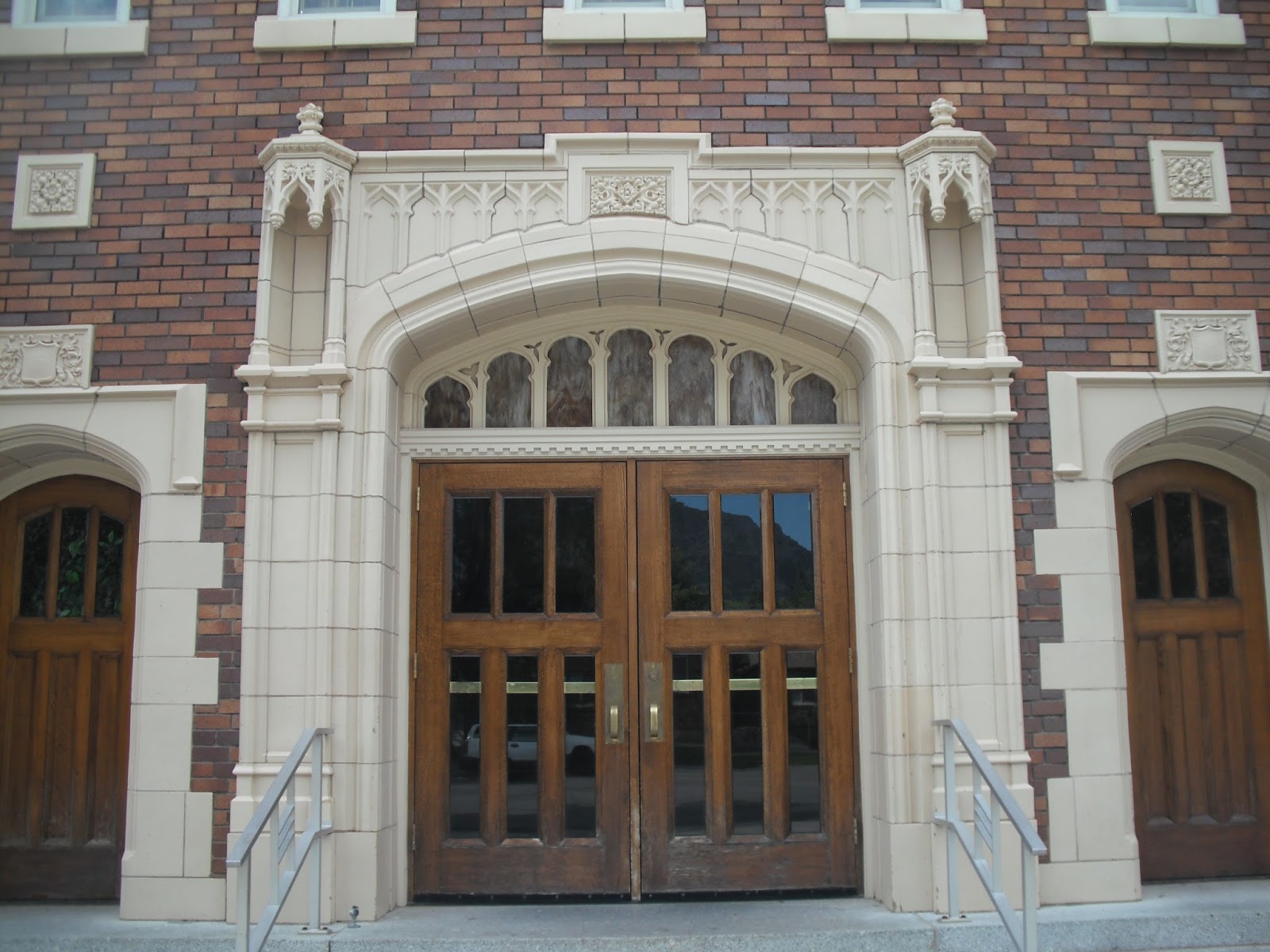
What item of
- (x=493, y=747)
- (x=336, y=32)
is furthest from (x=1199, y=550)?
(x=336, y=32)

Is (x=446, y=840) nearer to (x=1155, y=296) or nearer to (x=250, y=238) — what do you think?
(x=250, y=238)

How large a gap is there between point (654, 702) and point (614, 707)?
0.22 meters

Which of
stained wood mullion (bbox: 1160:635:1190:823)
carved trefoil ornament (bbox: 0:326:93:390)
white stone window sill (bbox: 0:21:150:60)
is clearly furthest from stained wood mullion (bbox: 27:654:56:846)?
stained wood mullion (bbox: 1160:635:1190:823)

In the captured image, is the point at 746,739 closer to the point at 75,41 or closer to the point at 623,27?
the point at 623,27

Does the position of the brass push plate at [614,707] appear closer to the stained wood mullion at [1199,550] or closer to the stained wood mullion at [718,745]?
the stained wood mullion at [718,745]

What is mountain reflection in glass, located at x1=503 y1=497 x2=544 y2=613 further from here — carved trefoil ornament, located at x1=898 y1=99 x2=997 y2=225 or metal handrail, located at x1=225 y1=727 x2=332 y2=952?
carved trefoil ornament, located at x1=898 y1=99 x2=997 y2=225

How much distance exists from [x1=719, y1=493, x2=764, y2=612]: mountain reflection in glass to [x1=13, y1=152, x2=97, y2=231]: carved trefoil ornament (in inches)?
153

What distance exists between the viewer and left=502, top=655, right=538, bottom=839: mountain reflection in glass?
642cm

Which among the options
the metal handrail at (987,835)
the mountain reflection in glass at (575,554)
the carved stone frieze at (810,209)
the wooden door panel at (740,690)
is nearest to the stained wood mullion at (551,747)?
the mountain reflection in glass at (575,554)

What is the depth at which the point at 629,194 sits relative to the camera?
6465 millimetres

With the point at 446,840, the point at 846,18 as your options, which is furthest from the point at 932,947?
the point at 846,18

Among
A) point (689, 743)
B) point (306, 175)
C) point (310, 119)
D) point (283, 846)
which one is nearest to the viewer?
point (283, 846)

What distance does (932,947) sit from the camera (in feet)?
17.4

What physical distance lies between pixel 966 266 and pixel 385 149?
3.25 m
